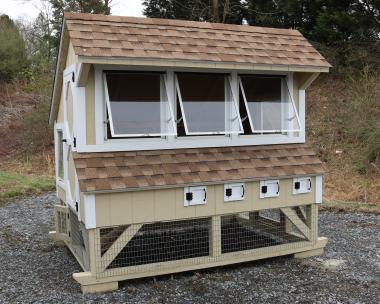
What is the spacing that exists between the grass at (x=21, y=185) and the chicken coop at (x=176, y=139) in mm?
5165

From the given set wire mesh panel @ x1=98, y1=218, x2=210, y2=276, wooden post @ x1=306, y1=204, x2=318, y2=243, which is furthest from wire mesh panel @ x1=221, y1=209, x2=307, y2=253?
wire mesh panel @ x1=98, y1=218, x2=210, y2=276

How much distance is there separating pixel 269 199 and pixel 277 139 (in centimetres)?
86

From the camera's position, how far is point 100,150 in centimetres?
491

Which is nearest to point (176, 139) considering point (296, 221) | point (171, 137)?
point (171, 137)

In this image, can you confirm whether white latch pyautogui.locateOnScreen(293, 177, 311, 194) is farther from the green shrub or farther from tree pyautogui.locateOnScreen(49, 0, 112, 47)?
tree pyautogui.locateOnScreen(49, 0, 112, 47)

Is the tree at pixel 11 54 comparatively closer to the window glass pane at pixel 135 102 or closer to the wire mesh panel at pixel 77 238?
the wire mesh panel at pixel 77 238

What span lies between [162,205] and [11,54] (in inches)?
740

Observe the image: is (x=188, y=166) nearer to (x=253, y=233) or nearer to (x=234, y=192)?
(x=234, y=192)

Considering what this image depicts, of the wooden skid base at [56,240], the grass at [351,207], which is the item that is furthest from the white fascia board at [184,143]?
the grass at [351,207]

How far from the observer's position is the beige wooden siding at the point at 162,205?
4.70 metres

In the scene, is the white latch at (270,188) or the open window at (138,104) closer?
the open window at (138,104)

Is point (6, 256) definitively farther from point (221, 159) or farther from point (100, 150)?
point (221, 159)

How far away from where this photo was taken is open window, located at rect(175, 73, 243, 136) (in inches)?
211

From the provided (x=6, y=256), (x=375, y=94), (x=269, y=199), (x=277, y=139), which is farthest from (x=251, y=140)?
(x=375, y=94)
